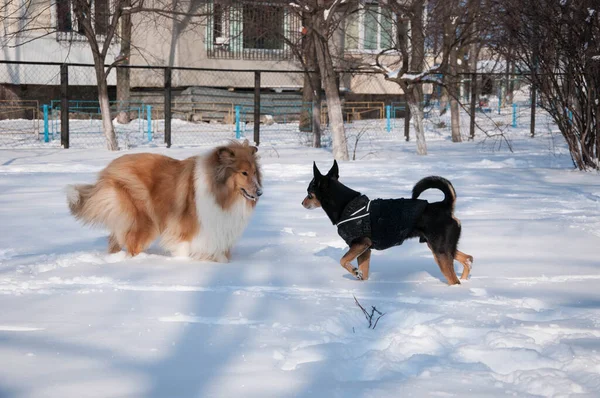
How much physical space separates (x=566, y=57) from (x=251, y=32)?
14.8 metres

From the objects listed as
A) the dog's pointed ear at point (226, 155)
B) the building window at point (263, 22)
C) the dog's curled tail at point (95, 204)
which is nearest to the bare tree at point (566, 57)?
the dog's pointed ear at point (226, 155)

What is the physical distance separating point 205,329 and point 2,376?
1180 millimetres

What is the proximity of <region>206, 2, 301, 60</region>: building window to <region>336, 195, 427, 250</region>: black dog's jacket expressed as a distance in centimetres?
1880

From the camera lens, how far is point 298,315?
14.5 feet

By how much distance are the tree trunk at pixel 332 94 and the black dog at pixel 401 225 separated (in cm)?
924

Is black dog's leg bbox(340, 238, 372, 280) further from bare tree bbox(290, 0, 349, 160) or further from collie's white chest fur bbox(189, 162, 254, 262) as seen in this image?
bare tree bbox(290, 0, 349, 160)

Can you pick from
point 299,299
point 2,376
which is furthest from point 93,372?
point 299,299

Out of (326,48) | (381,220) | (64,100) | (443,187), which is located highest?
(326,48)

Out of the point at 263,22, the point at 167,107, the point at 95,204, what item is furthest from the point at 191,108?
the point at 95,204

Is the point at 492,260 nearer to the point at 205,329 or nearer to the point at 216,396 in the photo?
the point at 205,329

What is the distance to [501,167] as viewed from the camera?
1425 centimetres

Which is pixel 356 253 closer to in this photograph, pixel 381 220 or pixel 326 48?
pixel 381 220

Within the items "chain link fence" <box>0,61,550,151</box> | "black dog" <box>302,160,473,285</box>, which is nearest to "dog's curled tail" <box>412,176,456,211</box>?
"black dog" <box>302,160,473,285</box>

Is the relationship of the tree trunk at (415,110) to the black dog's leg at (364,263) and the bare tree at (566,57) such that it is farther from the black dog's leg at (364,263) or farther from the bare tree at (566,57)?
the black dog's leg at (364,263)
